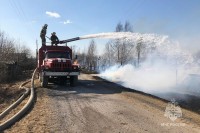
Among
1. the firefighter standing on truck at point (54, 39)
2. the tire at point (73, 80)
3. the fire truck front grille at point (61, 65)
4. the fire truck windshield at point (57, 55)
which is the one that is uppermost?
the firefighter standing on truck at point (54, 39)

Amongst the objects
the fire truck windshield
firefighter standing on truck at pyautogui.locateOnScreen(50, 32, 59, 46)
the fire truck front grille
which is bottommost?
the fire truck front grille

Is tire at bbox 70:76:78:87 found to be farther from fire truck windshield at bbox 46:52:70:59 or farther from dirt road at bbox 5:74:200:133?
dirt road at bbox 5:74:200:133

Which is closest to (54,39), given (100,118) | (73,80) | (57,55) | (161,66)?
(57,55)

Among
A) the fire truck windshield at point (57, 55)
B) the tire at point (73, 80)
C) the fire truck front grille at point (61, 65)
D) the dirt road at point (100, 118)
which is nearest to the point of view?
the dirt road at point (100, 118)

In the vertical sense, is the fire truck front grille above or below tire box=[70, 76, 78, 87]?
above

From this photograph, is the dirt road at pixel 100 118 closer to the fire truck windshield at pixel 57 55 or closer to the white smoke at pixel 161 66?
the fire truck windshield at pixel 57 55

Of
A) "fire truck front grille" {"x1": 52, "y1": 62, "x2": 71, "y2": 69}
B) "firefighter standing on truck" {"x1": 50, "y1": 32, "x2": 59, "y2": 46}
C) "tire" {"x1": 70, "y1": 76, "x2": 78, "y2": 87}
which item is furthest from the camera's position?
"firefighter standing on truck" {"x1": 50, "y1": 32, "x2": 59, "y2": 46}

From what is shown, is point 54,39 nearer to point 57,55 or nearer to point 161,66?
point 57,55

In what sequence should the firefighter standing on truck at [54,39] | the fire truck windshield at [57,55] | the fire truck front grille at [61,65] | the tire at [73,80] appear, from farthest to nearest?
the firefighter standing on truck at [54,39] → the fire truck windshield at [57,55] → the tire at [73,80] → the fire truck front grille at [61,65]

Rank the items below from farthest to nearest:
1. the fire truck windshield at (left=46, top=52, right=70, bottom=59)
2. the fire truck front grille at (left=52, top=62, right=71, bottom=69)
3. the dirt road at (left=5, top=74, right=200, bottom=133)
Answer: the fire truck windshield at (left=46, top=52, right=70, bottom=59)
the fire truck front grille at (left=52, top=62, right=71, bottom=69)
the dirt road at (left=5, top=74, right=200, bottom=133)

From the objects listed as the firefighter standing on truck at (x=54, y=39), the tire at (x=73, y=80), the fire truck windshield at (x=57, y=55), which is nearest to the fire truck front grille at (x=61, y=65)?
the tire at (x=73, y=80)

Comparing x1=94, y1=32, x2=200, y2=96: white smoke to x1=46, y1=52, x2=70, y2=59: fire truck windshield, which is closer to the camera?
x1=46, y1=52, x2=70, y2=59: fire truck windshield

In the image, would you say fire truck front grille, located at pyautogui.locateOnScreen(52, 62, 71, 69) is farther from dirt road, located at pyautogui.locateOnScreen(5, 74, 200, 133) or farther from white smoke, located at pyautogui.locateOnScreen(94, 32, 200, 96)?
dirt road, located at pyautogui.locateOnScreen(5, 74, 200, 133)

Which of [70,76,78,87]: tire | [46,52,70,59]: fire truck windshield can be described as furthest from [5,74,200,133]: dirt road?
[46,52,70,59]: fire truck windshield
